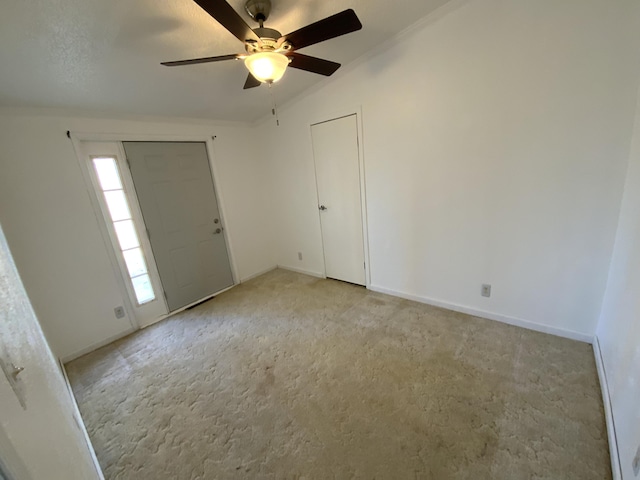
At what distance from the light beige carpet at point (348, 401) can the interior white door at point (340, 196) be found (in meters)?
0.86

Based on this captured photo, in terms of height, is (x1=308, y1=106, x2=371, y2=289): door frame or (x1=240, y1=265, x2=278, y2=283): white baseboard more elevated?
(x1=308, y1=106, x2=371, y2=289): door frame

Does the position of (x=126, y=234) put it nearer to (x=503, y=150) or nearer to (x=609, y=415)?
(x=503, y=150)

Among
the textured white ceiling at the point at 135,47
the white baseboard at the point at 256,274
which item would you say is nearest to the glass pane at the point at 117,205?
the textured white ceiling at the point at 135,47

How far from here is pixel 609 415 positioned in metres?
1.44

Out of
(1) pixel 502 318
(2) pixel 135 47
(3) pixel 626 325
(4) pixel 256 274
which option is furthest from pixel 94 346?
(3) pixel 626 325

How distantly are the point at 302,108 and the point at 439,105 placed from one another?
1645 millimetres

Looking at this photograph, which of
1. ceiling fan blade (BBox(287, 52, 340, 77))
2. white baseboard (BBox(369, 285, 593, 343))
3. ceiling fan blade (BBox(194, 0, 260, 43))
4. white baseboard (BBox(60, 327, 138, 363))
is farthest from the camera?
white baseboard (BBox(60, 327, 138, 363))

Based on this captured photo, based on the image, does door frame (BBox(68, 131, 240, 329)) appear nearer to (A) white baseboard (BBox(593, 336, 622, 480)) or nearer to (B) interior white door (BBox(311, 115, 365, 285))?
(B) interior white door (BBox(311, 115, 365, 285))

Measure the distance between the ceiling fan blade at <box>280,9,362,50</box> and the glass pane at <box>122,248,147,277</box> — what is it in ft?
8.51

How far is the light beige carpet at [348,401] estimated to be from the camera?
1383 mm

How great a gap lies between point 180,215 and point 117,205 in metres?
0.60

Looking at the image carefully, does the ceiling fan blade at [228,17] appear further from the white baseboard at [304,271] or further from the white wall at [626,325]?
the white baseboard at [304,271]

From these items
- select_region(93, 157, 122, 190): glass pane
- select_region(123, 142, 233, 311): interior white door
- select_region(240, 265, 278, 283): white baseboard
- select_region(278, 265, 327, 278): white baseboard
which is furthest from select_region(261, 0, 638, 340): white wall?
select_region(93, 157, 122, 190): glass pane

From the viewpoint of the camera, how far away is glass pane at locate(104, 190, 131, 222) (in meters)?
2.68
